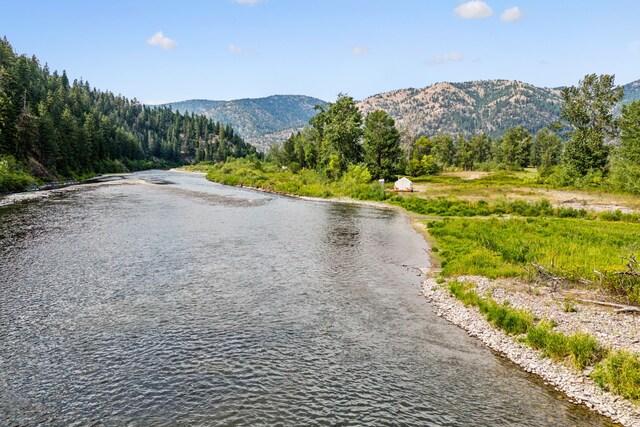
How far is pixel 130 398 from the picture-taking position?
1577 cm

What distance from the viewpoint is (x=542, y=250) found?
35.3m

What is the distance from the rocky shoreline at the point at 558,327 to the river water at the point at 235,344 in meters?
0.75

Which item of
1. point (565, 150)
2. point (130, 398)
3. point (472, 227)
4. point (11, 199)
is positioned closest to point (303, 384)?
point (130, 398)

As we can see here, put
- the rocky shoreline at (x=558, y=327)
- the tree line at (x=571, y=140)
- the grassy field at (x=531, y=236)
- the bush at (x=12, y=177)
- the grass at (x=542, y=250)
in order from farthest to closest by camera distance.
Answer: the tree line at (x=571, y=140), the bush at (x=12, y=177), the grassy field at (x=531, y=236), the grass at (x=542, y=250), the rocky shoreline at (x=558, y=327)

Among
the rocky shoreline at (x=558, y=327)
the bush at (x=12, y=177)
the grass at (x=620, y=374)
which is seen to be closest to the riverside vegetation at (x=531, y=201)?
the grass at (x=620, y=374)

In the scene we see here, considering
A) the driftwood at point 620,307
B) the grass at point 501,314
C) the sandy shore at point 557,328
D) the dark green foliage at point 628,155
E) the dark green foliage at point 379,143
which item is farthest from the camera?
the dark green foliage at point 379,143

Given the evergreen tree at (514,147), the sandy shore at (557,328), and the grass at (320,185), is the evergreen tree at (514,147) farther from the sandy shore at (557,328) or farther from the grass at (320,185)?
the sandy shore at (557,328)

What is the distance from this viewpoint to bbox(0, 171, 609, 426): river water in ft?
50.4

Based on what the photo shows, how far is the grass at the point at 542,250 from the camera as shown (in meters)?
27.9

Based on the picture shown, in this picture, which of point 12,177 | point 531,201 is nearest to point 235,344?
point 531,201

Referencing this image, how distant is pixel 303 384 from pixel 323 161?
107860 mm

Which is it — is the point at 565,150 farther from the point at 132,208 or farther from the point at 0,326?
the point at 0,326

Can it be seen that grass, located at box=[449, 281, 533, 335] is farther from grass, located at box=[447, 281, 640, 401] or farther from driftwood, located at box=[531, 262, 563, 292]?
driftwood, located at box=[531, 262, 563, 292]

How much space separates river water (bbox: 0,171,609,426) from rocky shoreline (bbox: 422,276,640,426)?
754 mm
